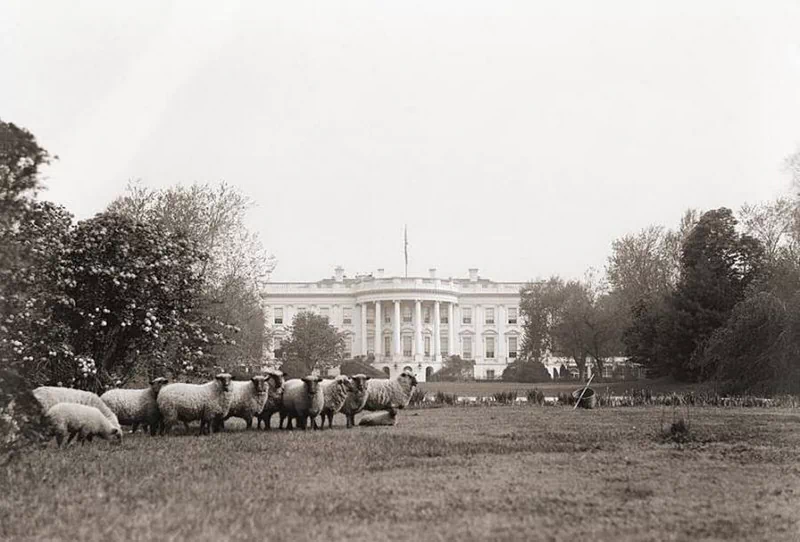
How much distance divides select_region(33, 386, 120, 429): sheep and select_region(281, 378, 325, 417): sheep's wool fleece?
4.16 metres

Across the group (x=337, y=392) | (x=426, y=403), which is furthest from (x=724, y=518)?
(x=426, y=403)

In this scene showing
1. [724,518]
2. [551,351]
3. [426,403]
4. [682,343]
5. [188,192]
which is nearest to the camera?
[724,518]

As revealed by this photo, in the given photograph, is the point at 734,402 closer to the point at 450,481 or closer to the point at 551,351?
the point at 450,481

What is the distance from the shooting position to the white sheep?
16078 millimetres

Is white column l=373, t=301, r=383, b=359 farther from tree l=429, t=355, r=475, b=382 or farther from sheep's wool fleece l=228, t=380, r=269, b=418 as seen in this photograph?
sheep's wool fleece l=228, t=380, r=269, b=418

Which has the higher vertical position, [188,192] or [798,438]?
[188,192]

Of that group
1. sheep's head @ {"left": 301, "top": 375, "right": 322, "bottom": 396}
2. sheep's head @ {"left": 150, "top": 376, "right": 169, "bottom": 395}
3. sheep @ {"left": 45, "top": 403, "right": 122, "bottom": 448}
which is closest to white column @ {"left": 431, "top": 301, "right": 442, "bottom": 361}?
sheep's head @ {"left": 301, "top": 375, "right": 322, "bottom": 396}

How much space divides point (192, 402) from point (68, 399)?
2.57m

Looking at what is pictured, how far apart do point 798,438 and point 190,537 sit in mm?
12809

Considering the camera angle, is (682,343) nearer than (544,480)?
No

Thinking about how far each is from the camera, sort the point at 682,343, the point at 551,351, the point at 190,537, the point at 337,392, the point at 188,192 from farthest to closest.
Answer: the point at 551,351 < the point at 682,343 < the point at 188,192 < the point at 337,392 < the point at 190,537

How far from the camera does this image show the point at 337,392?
21.0 metres

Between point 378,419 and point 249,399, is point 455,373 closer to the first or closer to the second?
point 378,419

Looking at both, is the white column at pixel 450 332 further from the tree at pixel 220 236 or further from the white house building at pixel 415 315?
the tree at pixel 220 236
